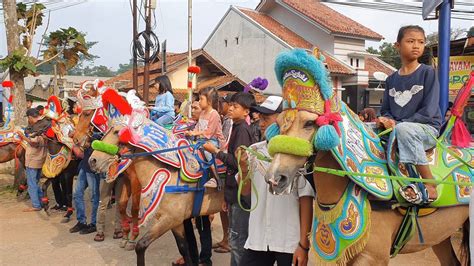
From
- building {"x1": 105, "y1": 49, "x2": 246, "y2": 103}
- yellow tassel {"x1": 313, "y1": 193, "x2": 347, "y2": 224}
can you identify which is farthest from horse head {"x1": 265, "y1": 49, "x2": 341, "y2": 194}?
building {"x1": 105, "y1": 49, "x2": 246, "y2": 103}

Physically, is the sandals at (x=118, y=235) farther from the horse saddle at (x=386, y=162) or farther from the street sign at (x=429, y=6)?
the street sign at (x=429, y=6)

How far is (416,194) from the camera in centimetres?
266

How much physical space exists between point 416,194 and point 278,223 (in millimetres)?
926

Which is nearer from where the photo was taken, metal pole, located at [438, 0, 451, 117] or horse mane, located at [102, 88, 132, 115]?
horse mane, located at [102, 88, 132, 115]

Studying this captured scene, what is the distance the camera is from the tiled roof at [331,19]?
20.0 metres

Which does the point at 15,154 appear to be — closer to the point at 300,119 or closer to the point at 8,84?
the point at 8,84

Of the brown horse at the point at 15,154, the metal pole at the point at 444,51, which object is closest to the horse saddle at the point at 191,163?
the metal pole at the point at 444,51

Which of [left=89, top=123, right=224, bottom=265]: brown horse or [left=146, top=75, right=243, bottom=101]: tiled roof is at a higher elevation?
[left=146, top=75, right=243, bottom=101]: tiled roof

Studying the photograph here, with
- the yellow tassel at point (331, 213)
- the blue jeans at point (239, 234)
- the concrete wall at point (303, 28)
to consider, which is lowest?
the blue jeans at point (239, 234)

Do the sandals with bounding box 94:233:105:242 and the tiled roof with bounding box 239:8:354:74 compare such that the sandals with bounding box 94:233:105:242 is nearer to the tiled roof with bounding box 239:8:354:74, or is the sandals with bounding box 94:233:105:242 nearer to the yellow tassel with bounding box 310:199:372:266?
the yellow tassel with bounding box 310:199:372:266

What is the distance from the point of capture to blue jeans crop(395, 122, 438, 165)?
2652 mm

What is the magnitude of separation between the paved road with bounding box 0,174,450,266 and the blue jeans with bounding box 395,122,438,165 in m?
2.76

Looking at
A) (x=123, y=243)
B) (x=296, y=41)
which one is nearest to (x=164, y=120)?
(x=123, y=243)

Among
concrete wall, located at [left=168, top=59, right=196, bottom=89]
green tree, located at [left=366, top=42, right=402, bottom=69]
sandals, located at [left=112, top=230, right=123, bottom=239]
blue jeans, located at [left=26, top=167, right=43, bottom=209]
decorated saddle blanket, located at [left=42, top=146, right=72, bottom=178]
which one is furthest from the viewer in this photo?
green tree, located at [left=366, top=42, right=402, bottom=69]
